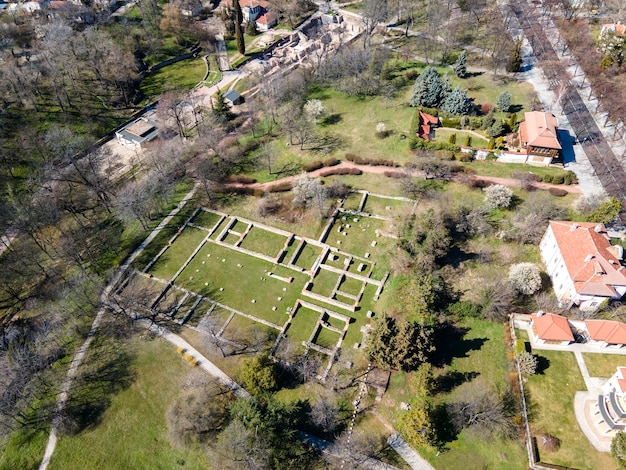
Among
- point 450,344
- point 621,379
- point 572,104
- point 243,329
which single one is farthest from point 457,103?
point 243,329

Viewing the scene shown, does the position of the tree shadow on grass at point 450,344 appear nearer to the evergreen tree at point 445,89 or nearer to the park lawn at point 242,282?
the park lawn at point 242,282

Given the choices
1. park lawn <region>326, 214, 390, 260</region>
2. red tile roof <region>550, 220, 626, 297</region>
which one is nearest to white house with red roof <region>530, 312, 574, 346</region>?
red tile roof <region>550, 220, 626, 297</region>

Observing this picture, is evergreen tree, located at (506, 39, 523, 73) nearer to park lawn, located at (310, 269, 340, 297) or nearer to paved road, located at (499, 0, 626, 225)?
paved road, located at (499, 0, 626, 225)

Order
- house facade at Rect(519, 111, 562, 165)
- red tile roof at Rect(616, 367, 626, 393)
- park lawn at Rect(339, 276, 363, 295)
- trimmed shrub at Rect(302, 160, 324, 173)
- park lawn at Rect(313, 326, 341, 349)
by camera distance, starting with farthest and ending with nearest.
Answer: trimmed shrub at Rect(302, 160, 324, 173) → house facade at Rect(519, 111, 562, 165) → park lawn at Rect(339, 276, 363, 295) → park lawn at Rect(313, 326, 341, 349) → red tile roof at Rect(616, 367, 626, 393)

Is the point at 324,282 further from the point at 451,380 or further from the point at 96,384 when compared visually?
the point at 96,384

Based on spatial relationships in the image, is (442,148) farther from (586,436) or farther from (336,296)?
(586,436)

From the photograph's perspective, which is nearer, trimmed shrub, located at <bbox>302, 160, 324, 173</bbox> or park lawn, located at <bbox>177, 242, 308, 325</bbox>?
park lawn, located at <bbox>177, 242, 308, 325</bbox>

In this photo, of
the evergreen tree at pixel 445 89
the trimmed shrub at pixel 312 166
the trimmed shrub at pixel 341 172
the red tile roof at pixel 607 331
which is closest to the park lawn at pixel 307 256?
the trimmed shrub at pixel 341 172
